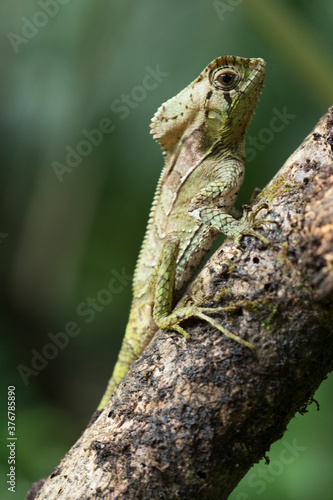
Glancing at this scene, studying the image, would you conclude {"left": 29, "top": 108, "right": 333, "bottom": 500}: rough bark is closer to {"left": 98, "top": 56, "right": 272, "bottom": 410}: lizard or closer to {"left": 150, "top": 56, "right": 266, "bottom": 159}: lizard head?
{"left": 98, "top": 56, "right": 272, "bottom": 410}: lizard

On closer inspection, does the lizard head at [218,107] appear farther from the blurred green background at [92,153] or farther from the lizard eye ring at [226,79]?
the blurred green background at [92,153]

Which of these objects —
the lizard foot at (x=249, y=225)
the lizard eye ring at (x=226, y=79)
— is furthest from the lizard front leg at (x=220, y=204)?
the lizard eye ring at (x=226, y=79)

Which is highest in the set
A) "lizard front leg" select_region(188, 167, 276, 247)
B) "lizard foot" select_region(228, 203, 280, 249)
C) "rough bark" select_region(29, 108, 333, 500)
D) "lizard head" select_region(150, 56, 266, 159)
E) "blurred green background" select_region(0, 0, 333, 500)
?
"blurred green background" select_region(0, 0, 333, 500)

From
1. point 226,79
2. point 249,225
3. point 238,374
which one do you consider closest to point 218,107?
point 226,79

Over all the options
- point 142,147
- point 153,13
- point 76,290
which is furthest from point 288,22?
point 76,290

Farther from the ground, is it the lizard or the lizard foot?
the lizard

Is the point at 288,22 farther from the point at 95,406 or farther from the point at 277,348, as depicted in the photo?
the point at 95,406

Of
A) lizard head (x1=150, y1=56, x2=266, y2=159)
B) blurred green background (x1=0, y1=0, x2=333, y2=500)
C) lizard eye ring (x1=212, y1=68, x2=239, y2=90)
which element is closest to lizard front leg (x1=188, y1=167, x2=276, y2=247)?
lizard head (x1=150, y1=56, x2=266, y2=159)
